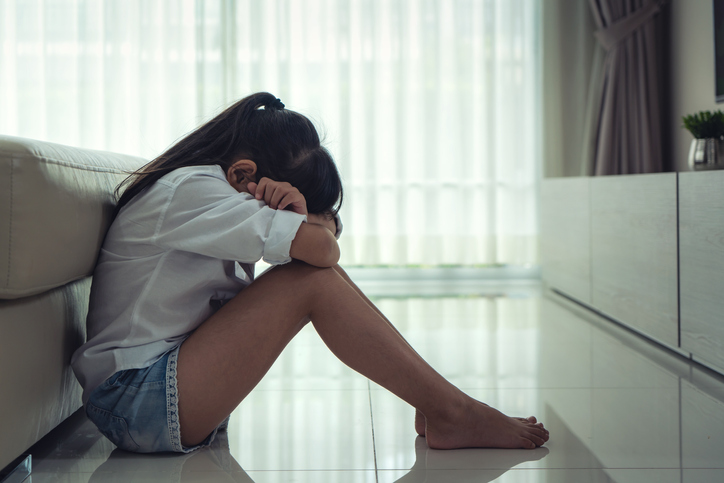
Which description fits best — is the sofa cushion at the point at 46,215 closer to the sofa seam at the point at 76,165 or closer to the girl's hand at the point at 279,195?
the sofa seam at the point at 76,165

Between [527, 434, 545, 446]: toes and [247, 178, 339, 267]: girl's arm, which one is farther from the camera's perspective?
[527, 434, 545, 446]: toes

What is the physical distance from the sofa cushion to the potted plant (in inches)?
78.0

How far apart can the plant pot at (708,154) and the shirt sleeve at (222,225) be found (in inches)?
68.5

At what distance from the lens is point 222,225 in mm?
1063

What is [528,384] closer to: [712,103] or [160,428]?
[160,428]

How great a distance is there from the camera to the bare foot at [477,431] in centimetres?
118

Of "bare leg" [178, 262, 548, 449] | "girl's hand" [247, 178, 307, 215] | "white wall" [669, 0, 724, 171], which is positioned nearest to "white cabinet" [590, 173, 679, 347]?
"white wall" [669, 0, 724, 171]

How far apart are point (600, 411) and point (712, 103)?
208cm

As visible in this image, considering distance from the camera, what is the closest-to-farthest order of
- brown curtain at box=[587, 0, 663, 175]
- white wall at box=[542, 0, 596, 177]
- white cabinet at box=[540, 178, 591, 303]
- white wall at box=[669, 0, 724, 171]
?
white cabinet at box=[540, 178, 591, 303], white wall at box=[669, 0, 724, 171], brown curtain at box=[587, 0, 663, 175], white wall at box=[542, 0, 596, 177]

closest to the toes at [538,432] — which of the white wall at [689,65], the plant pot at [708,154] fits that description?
the plant pot at [708,154]

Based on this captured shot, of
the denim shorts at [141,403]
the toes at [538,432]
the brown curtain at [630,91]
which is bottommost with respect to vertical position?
the toes at [538,432]

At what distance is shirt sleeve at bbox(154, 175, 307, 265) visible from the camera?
1052 millimetres

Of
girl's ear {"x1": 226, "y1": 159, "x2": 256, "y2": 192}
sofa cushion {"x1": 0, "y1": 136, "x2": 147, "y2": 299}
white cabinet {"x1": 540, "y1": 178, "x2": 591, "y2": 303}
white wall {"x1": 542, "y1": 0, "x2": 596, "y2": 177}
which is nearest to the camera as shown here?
sofa cushion {"x1": 0, "y1": 136, "x2": 147, "y2": 299}

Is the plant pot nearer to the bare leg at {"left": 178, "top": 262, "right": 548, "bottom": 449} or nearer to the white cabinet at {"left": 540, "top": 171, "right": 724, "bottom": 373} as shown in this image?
the white cabinet at {"left": 540, "top": 171, "right": 724, "bottom": 373}
